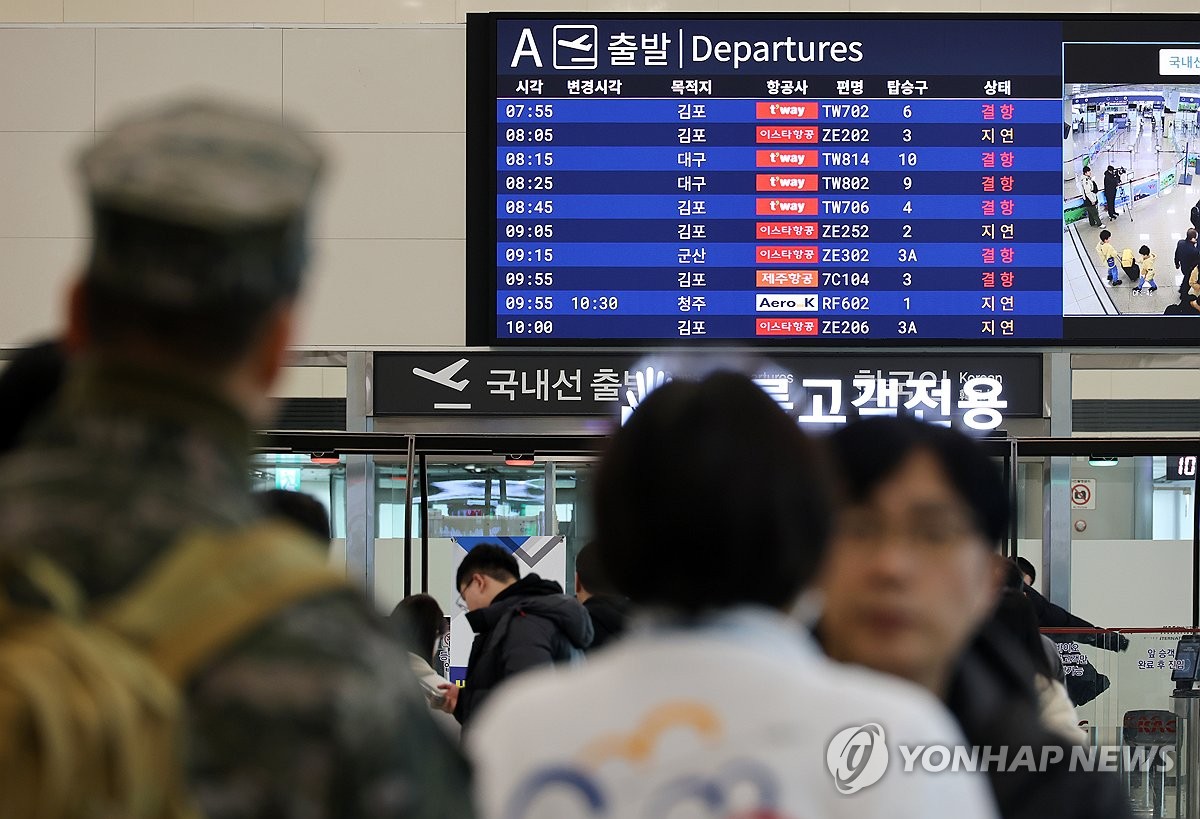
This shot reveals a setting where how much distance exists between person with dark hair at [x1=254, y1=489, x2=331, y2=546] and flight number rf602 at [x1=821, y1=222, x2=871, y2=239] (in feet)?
14.8

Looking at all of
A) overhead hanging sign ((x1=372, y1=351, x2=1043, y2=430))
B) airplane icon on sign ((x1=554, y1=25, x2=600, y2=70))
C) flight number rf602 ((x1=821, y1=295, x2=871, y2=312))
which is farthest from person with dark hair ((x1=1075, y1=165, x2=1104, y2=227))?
airplane icon on sign ((x1=554, y1=25, x2=600, y2=70))

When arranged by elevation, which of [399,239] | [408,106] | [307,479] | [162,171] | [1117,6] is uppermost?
[1117,6]

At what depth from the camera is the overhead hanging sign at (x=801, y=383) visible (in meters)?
7.14

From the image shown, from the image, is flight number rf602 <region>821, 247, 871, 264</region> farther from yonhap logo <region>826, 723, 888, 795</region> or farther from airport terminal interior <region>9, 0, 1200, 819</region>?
yonhap logo <region>826, 723, 888, 795</region>

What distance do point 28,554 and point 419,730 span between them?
0.91 feet

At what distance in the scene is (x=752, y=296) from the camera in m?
7.09

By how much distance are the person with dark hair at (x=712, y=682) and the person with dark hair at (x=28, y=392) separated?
79 cm

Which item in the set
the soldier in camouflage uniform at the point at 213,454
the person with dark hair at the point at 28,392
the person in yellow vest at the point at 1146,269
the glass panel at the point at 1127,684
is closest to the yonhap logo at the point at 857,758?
the soldier in camouflage uniform at the point at 213,454

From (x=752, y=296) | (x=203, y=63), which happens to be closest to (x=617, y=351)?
(x=752, y=296)

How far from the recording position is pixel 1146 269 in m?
7.18

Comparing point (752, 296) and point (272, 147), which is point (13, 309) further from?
point (272, 147)

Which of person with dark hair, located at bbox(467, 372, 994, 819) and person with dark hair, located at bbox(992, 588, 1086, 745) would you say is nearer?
person with dark hair, located at bbox(467, 372, 994, 819)

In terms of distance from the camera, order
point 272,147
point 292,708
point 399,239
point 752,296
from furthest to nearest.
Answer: point 399,239
point 752,296
point 272,147
point 292,708

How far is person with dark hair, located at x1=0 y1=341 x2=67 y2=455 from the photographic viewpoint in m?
1.72
